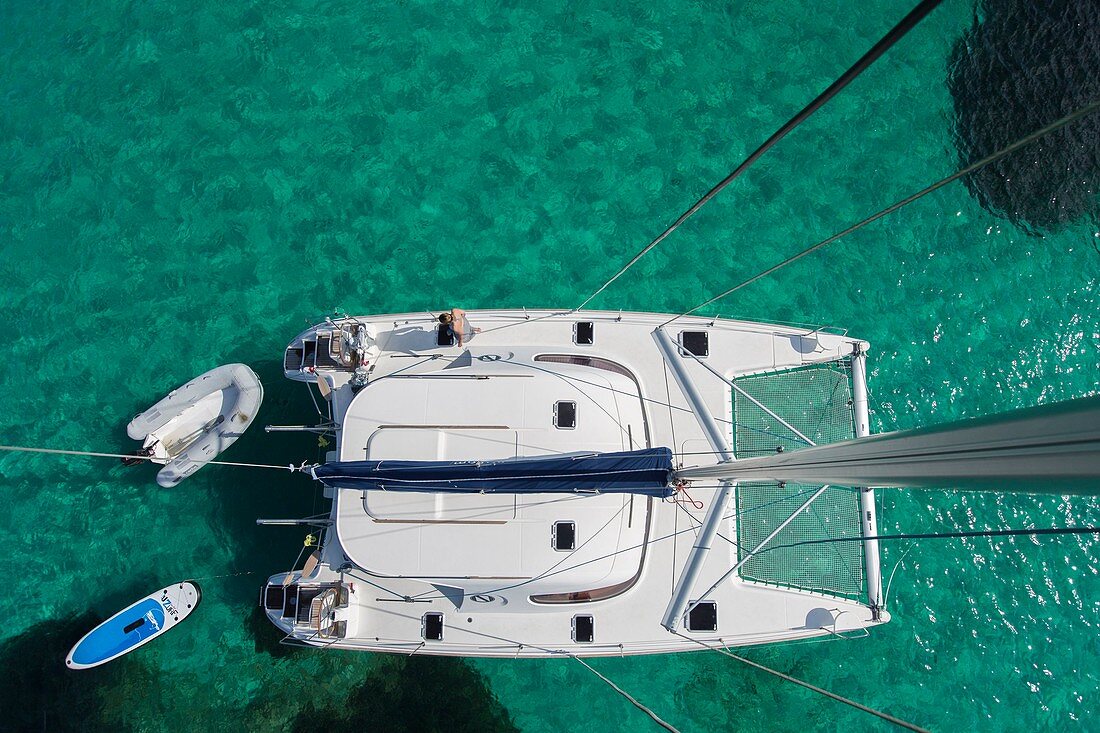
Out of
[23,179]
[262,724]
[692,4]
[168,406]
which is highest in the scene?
[692,4]

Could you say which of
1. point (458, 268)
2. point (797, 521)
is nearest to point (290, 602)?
point (458, 268)

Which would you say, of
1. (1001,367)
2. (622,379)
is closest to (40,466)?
(622,379)

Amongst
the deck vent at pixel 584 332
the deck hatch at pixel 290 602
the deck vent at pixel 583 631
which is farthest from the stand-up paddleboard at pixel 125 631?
the deck vent at pixel 584 332

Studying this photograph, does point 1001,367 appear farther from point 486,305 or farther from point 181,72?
point 181,72

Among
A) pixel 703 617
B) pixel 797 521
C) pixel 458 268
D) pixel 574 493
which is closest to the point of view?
pixel 574 493

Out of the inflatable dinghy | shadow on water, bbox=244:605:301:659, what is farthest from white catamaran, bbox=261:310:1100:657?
shadow on water, bbox=244:605:301:659

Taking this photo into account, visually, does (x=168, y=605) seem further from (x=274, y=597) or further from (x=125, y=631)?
(x=274, y=597)

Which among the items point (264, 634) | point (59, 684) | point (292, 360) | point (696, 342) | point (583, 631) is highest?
point (696, 342)
